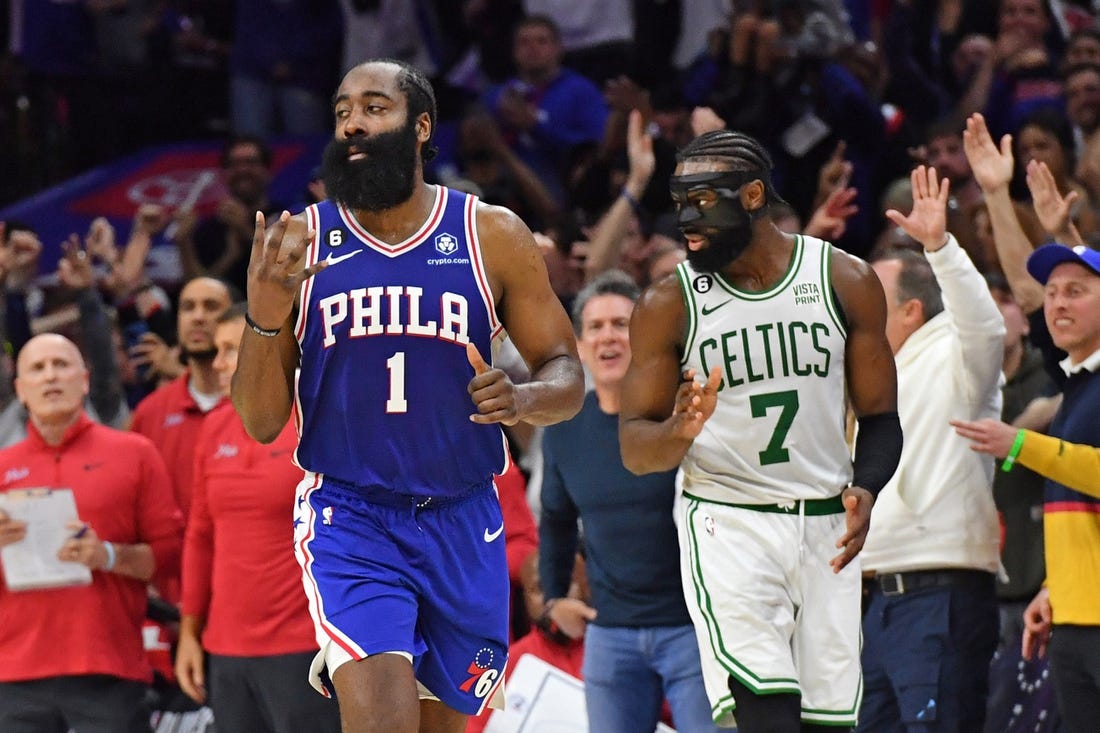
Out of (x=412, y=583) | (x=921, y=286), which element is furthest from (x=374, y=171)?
(x=921, y=286)

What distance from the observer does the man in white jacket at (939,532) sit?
6.42 metres

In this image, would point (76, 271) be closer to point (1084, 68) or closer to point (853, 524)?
point (853, 524)

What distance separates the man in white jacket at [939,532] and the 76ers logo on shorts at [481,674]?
76.8 inches

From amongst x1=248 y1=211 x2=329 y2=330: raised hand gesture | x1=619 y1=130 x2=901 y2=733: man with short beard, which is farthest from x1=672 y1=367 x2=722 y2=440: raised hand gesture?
x1=248 y1=211 x2=329 y2=330: raised hand gesture

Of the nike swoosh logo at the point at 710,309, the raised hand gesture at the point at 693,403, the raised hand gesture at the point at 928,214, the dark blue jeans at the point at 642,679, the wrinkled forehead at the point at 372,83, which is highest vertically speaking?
the wrinkled forehead at the point at 372,83

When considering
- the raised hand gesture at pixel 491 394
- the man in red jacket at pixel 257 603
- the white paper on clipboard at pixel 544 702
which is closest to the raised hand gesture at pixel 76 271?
the man in red jacket at pixel 257 603

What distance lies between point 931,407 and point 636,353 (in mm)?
1456

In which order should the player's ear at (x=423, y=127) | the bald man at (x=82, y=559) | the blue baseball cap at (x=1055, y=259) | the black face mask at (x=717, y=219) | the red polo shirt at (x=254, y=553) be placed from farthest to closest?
the bald man at (x=82, y=559) < the red polo shirt at (x=254, y=553) < the blue baseball cap at (x=1055, y=259) < the black face mask at (x=717, y=219) < the player's ear at (x=423, y=127)

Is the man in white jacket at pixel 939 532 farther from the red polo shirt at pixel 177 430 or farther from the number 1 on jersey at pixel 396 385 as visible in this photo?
the red polo shirt at pixel 177 430

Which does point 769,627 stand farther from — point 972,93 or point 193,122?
point 193,122

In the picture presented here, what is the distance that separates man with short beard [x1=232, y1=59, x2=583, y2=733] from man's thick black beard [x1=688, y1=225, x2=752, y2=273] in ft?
2.37

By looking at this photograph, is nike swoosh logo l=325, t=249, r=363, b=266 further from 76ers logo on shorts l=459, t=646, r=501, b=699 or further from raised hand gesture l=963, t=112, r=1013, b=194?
raised hand gesture l=963, t=112, r=1013, b=194

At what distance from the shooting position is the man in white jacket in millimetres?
6422

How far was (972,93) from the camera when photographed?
409 inches
